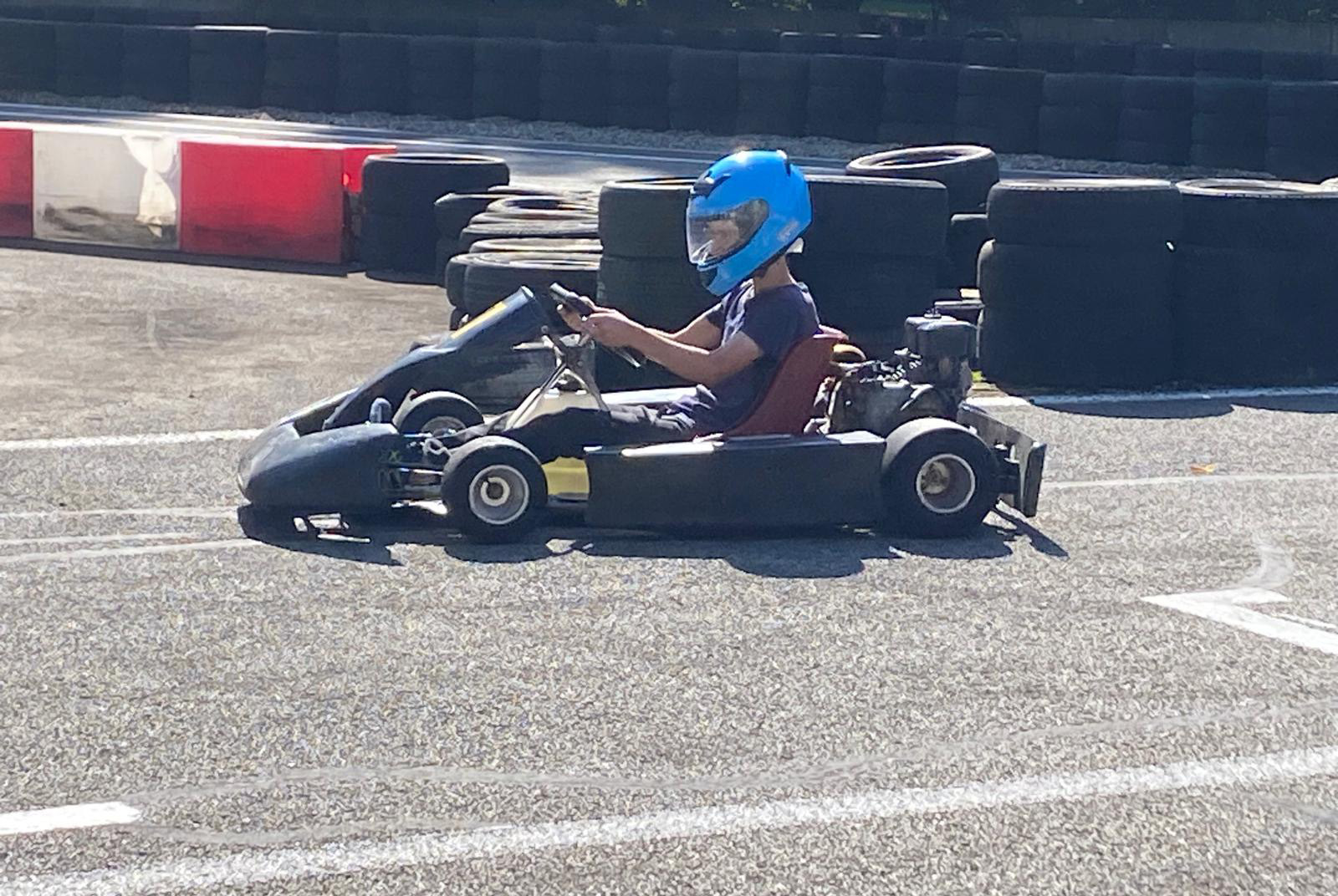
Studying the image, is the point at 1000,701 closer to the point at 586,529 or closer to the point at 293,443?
the point at 586,529

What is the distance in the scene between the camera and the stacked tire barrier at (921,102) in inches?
838

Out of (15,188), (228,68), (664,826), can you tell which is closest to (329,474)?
(664,826)

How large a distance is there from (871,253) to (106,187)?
7360 mm

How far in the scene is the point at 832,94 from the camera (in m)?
21.9

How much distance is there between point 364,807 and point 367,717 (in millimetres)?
545

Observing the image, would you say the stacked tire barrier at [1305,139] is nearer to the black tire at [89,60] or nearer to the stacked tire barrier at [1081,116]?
the stacked tire barrier at [1081,116]

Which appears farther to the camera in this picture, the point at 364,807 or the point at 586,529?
the point at 586,529

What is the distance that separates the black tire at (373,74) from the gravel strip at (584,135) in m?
0.15

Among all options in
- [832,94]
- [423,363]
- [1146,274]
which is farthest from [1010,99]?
[423,363]

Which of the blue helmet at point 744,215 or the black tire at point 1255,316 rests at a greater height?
the blue helmet at point 744,215

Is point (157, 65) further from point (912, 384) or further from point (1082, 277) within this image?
point (912, 384)

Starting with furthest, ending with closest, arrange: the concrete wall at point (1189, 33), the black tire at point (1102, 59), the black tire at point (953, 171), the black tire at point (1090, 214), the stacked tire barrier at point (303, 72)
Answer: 1. the concrete wall at point (1189, 33)
2. the black tire at point (1102, 59)
3. the stacked tire barrier at point (303, 72)
4. the black tire at point (953, 171)
5. the black tire at point (1090, 214)

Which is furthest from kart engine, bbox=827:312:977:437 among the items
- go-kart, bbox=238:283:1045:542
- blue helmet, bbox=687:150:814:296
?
blue helmet, bbox=687:150:814:296

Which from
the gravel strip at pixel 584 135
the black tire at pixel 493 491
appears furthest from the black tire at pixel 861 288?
the gravel strip at pixel 584 135
